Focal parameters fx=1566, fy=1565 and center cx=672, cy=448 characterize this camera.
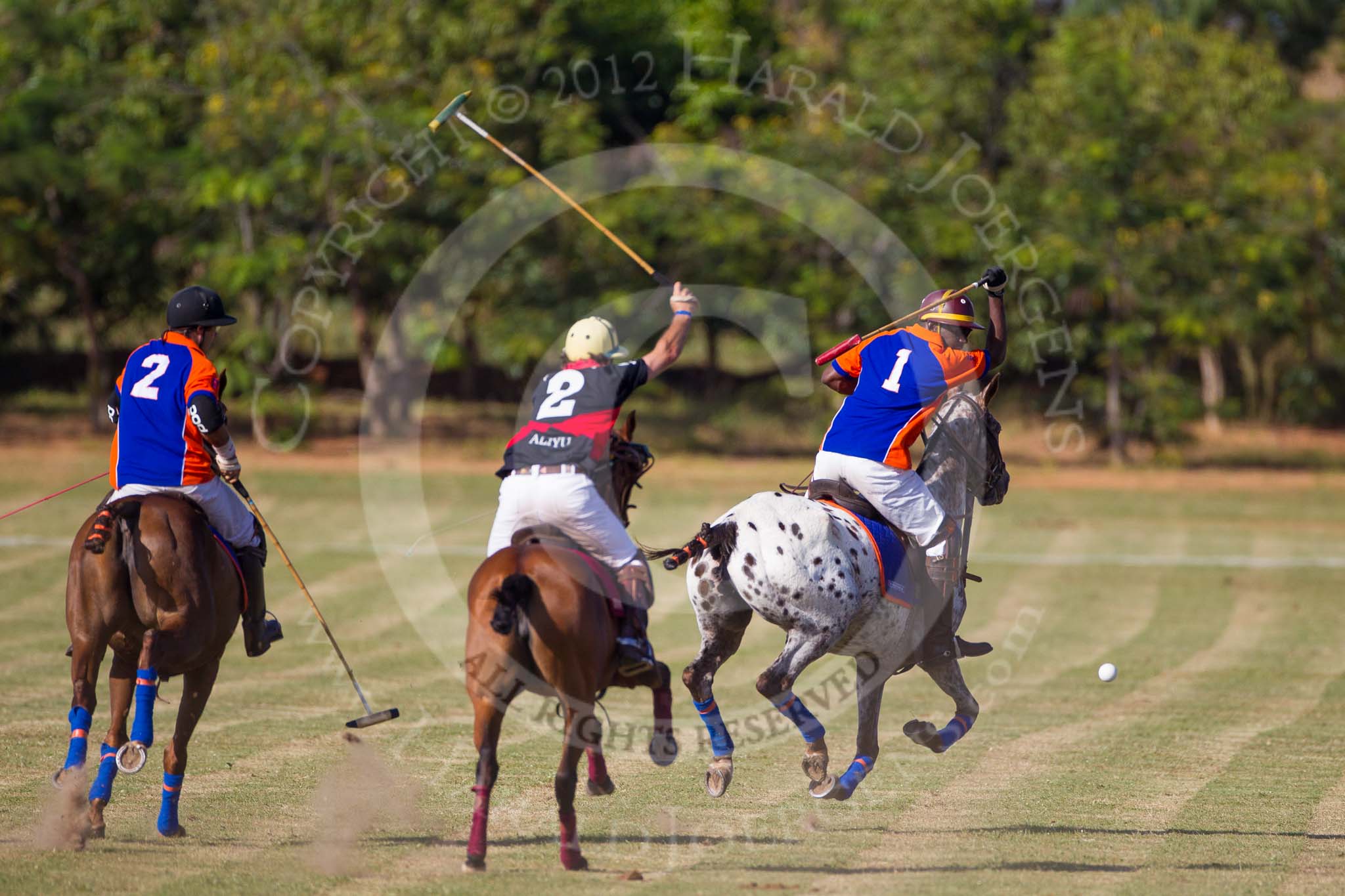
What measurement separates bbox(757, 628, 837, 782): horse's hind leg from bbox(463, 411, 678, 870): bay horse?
133cm

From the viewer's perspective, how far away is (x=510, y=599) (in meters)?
6.70

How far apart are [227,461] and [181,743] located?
4.69 feet

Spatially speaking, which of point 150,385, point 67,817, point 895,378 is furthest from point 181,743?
point 895,378

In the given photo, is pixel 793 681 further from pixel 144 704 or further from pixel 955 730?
pixel 144 704

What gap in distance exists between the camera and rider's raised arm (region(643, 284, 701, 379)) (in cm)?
707

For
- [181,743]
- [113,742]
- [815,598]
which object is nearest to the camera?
[113,742]

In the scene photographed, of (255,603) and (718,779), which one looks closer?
(718,779)

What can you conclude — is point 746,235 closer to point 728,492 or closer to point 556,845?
point 728,492

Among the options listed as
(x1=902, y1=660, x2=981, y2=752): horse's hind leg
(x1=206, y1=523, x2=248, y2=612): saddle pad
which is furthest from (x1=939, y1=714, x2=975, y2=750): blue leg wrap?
(x1=206, y1=523, x2=248, y2=612): saddle pad

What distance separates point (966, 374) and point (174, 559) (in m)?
4.30

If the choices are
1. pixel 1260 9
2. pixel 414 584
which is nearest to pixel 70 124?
pixel 414 584

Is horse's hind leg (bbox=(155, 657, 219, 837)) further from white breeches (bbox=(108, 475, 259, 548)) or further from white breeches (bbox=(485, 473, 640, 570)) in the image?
white breeches (bbox=(485, 473, 640, 570))

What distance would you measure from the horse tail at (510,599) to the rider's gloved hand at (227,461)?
73.5 inches

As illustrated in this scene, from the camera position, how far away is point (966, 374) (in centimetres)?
868
